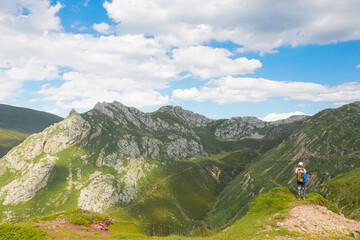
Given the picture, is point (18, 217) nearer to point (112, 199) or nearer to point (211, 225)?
point (112, 199)

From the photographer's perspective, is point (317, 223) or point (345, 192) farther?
point (345, 192)

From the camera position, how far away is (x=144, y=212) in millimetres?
174125

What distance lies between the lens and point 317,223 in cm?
2022

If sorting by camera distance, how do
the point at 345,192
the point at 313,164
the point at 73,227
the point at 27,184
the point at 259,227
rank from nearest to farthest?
the point at 259,227, the point at 73,227, the point at 345,192, the point at 313,164, the point at 27,184

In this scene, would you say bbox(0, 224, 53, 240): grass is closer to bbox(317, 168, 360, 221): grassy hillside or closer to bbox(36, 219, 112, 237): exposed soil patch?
bbox(36, 219, 112, 237): exposed soil patch

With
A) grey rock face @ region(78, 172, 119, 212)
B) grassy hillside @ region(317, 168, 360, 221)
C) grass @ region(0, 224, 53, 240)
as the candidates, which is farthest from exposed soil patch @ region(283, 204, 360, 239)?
grey rock face @ region(78, 172, 119, 212)

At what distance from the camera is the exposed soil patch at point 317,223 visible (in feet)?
60.7

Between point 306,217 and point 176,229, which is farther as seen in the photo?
point 176,229

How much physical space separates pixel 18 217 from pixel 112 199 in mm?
72469

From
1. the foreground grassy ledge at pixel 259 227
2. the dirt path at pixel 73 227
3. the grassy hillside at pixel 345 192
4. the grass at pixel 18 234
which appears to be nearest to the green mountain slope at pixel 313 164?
the grassy hillside at pixel 345 192

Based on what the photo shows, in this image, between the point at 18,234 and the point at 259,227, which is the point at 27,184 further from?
the point at 259,227

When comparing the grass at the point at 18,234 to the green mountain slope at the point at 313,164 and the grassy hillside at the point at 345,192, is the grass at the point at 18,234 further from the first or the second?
the green mountain slope at the point at 313,164

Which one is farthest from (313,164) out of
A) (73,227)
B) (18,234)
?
(18,234)

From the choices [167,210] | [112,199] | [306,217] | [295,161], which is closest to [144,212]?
[167,210]
